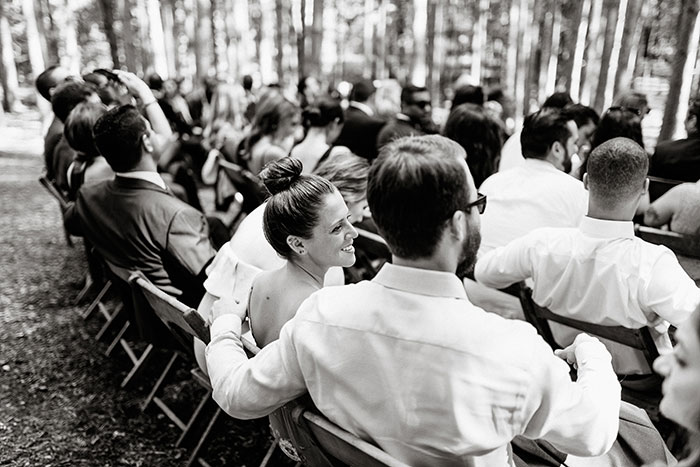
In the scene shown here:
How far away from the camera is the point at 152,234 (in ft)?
12.8

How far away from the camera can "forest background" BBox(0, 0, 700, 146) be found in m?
14.0

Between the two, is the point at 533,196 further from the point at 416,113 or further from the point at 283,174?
the point at 416,113

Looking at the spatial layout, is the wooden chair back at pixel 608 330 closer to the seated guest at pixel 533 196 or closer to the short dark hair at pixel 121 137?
the seated guest at pixel 533 196

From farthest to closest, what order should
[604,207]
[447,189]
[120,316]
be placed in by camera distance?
[120,316] → [604,207] → [447,189]

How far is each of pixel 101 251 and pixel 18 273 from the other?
3629 millimetres

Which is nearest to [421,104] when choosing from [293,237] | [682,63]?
[682,63]

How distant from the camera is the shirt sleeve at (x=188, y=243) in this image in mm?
3812

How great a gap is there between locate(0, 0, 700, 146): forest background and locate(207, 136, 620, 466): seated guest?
7987 millimetres

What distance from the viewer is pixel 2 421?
13.1ft

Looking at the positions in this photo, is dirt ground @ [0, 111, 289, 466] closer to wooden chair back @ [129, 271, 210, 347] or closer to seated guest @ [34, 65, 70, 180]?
wooden chair back @ [129, 271, 210, 347]

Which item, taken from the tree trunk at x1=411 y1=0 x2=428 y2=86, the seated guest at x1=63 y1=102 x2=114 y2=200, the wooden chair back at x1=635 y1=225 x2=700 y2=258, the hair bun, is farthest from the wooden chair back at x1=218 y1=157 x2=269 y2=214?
the tree trunk at x1=411 y1=0 x2=428 y2=86

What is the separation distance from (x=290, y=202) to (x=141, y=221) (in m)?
1.70

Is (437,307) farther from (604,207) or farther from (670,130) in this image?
(670,130)

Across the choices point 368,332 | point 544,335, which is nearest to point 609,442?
point 368,332
